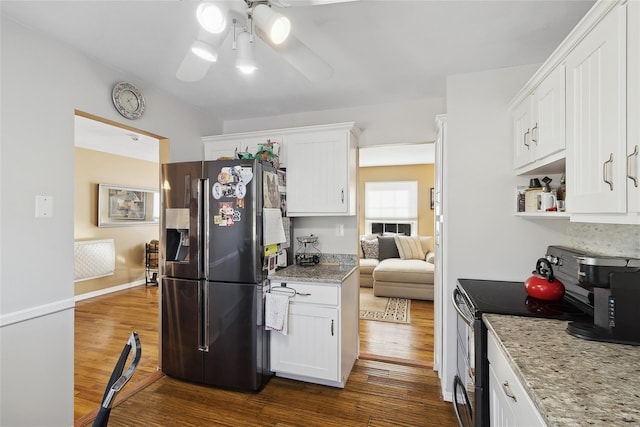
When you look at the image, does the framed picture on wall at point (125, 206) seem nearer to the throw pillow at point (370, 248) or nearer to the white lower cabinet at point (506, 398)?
the throw pillow at point (370, 248)

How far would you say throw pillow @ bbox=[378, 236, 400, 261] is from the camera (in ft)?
18.2

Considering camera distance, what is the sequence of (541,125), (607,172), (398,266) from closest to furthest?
1. (607,172)
2. (541,125)
3. (398,266)

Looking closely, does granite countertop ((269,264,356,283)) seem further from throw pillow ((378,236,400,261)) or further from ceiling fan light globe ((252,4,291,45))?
throw pillow ((378,236,400,261))

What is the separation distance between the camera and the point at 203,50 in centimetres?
121

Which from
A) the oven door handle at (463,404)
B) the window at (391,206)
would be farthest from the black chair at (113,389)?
the window at (391,206)

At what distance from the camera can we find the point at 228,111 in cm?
302

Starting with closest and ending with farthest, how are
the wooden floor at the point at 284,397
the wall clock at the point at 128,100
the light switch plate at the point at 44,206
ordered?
the light switch plate at the point at 44,206 < the wooden floor at the point at 284,397 < the wall clock at the point at 128,100

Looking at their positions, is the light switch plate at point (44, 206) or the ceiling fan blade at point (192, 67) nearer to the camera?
the ceiling fan blade at point (192, 67)

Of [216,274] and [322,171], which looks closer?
[216,274]

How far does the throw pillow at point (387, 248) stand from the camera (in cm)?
556

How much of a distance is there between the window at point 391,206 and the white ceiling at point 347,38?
3.90 metres

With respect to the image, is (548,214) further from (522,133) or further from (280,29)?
(280,29)

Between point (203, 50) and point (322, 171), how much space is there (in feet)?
5.04

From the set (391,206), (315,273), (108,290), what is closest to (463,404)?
(315,273)
